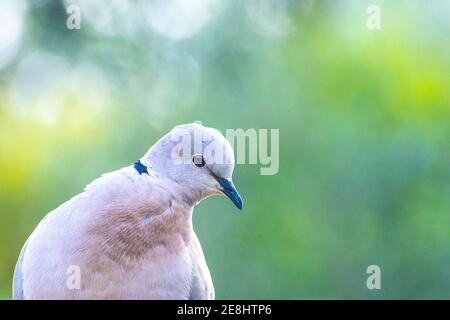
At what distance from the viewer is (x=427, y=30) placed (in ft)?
19.3

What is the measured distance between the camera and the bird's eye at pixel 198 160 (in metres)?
2.47

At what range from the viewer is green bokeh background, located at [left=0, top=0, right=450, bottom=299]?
219 inches

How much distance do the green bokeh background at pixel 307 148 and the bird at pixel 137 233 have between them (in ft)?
9.18

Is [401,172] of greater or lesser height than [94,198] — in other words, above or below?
above

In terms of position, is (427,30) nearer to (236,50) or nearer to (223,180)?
(236,50)

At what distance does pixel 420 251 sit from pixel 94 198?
3.72 metres

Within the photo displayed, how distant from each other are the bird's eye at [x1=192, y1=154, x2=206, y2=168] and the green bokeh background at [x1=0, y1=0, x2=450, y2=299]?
2.83 meters

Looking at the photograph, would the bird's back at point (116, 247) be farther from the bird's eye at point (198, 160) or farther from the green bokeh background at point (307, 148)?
the green bokeh background at point (307, 148)

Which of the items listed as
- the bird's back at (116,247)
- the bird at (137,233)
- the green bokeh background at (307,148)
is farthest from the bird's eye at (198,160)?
the green bokeh background at (307,148)

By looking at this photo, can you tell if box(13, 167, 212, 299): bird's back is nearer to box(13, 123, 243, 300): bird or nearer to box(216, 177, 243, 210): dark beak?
box(13, 123, 243, 300): bird

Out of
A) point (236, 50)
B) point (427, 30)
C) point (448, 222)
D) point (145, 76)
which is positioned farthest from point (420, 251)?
point (145, 76)

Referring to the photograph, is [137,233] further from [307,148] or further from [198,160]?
[307,148]

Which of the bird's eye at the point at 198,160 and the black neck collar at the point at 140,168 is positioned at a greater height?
the bird's eye at the point at 198,160
